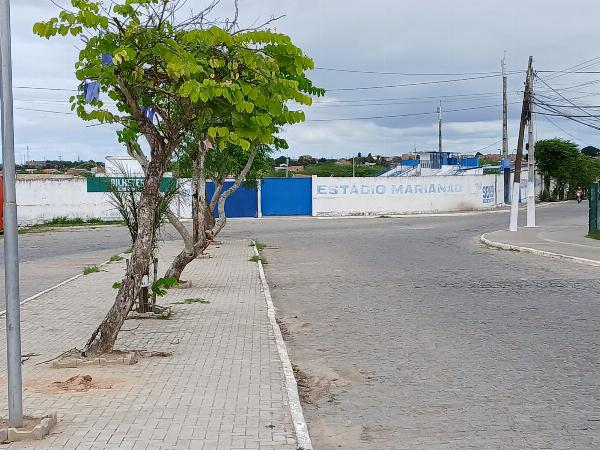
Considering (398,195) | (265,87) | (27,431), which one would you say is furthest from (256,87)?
(398,195)

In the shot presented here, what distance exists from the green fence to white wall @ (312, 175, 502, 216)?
2058 centimetres

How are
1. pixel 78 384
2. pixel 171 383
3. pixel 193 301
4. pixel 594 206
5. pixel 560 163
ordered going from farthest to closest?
pixel 560 163 < pixel 594 206 < pixel 193 301 < pixel 171 383 < pixel 78 384

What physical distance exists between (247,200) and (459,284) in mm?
29072

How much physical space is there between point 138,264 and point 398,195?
126 feet

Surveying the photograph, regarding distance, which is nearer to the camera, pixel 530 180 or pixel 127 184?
pixel 127 184

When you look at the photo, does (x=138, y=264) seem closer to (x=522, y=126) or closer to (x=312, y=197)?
(x=522, y=126)

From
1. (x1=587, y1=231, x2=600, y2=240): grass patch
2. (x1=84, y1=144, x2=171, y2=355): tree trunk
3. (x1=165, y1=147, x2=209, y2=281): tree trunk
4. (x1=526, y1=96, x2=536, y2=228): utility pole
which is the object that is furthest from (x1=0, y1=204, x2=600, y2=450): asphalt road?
(x1=526, y1=96, x2=536, y2=228): utility pole

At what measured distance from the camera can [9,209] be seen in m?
4.79

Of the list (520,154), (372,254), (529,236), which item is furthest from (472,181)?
(372,254)

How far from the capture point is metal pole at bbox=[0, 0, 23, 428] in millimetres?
4699

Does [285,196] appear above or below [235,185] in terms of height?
below

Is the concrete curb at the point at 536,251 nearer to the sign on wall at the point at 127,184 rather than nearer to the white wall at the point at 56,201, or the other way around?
the sign on wall at the point at 127,184

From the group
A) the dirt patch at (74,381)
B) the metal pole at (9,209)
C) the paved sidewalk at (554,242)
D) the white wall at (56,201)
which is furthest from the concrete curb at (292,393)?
the white wall at (56,201)

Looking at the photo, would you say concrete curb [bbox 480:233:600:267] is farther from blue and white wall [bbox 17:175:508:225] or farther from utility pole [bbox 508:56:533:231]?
blue and white wall [bbox 17:175:508:225]
